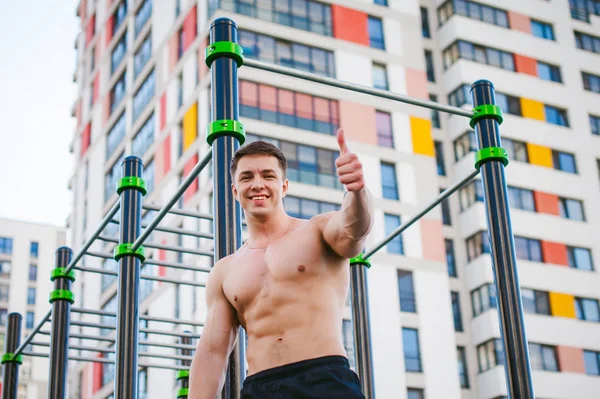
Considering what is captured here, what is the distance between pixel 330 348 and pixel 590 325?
1548 inches

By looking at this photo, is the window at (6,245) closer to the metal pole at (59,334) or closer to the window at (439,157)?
the window at (439,157)

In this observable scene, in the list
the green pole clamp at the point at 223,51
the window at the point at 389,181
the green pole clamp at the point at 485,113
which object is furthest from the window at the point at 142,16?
the green pole clamp at the point at 223,51

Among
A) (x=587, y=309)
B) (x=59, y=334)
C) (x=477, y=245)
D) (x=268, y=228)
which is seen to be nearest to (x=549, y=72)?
(x=477, y=245)

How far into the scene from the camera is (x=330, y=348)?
489 cm

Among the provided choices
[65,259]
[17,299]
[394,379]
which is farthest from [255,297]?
[17,299]

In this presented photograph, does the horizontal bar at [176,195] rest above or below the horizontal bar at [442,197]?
below

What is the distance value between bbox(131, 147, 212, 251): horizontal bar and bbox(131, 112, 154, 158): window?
34236 millimetres

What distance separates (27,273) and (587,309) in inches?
2162

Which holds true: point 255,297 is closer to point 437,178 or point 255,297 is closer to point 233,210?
point 233,210

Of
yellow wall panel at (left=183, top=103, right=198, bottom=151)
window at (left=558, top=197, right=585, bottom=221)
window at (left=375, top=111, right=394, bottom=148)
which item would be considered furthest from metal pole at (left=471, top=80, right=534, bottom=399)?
window at (left=558, top=197, right=585, bottom=221)

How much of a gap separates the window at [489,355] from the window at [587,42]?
53.9 feet

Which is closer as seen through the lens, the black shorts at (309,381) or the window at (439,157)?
the black shorts at (309,381)

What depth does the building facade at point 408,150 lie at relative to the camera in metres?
37.9

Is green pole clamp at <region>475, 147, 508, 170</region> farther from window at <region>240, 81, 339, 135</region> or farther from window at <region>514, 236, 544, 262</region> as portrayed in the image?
window at <region>514, 236, 544, 262</region>
